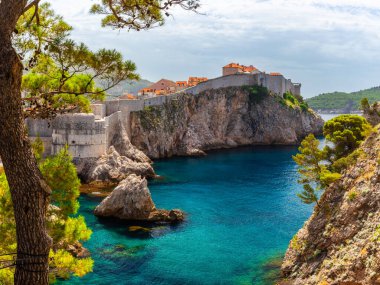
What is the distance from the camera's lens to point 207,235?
26.8 metres

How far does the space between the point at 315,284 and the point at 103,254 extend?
1157 cm

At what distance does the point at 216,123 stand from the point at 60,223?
2422 inches

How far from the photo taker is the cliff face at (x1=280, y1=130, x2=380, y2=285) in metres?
15.2

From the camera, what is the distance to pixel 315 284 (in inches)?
656

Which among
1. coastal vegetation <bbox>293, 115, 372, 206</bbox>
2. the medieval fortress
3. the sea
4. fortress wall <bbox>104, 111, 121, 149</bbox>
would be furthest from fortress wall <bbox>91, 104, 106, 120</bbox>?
coastal vegetation <bbox>293, 115, 372, 206</bbox>

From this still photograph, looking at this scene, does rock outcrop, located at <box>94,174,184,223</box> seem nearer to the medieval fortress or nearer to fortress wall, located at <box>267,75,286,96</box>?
the medieval fortress

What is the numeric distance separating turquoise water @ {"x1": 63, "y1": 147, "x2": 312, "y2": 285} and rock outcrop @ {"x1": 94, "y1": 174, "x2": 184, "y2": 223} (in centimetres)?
99

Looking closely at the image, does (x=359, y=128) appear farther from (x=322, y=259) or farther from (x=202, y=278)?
(x=202, y=278)

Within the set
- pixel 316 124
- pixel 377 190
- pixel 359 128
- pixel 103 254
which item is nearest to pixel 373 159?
pixel 377 190

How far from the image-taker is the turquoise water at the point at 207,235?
Answer: 2047cm

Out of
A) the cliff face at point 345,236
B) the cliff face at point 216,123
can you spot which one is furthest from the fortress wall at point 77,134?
the cliff face at point 345,236

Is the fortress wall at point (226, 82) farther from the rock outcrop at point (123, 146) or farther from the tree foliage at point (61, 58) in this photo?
the tree foliage at point (61, 58)

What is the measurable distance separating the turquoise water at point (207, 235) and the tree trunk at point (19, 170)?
14.1m

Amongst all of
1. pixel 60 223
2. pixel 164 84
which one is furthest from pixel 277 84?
pixel 60 223
